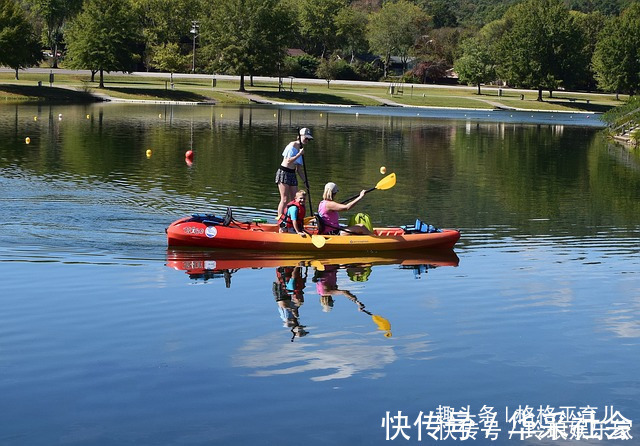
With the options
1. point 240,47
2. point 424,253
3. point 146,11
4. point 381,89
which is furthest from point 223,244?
point 146,11

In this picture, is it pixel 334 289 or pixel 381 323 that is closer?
pixel 381 323

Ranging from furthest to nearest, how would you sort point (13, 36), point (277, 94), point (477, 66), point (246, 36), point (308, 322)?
1. point (477, 66)
2. point (246, 36)
3. point (277, 94)
4. point (13, 36)
5. point (308, 322)

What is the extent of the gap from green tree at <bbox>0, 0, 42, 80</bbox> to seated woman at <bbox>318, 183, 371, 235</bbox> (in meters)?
69.5

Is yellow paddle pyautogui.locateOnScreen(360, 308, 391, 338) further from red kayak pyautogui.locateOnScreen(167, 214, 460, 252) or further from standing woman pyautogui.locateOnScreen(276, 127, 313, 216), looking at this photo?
standing woman pyautogui.locateOnScreen(276, 127, 313, 216)

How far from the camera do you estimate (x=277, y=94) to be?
99.9 meters

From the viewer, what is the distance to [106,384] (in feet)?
40.6

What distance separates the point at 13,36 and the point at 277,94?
2663cm

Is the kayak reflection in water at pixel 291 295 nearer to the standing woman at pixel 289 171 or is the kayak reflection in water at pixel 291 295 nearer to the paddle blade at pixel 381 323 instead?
the paddle blade at pixel 381 323

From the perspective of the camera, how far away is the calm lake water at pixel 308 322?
38.0 ft

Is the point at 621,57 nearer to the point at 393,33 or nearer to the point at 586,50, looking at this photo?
the point at 586,50

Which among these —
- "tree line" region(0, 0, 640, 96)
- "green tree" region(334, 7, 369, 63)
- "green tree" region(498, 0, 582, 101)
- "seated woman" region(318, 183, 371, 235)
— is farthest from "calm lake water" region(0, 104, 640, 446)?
"green tree" region(334, 7, 369, 63)

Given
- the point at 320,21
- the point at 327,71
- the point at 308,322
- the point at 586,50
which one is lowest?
the point at 308,322

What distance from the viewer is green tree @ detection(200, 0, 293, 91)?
101 metres

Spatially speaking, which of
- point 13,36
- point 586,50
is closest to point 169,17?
point 13,36
